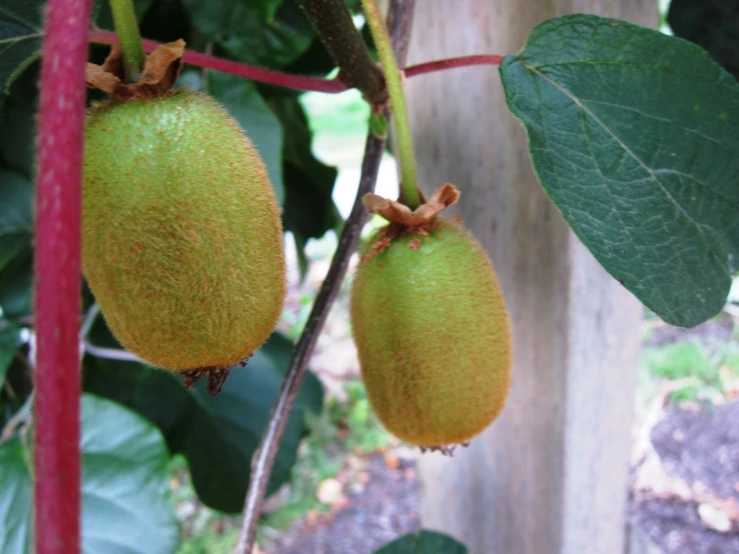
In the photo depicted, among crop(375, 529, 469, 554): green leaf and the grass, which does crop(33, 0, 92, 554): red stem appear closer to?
crop(375, 529, 469, 554): green leaf

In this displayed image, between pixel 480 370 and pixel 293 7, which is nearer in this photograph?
pixel 480 370

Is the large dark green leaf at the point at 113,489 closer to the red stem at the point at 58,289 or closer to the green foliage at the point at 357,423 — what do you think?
the red stem at the point at 58,289

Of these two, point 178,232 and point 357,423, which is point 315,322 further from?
point 357,423

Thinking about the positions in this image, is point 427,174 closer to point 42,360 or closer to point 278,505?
point 42,360

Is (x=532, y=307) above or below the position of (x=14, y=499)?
above

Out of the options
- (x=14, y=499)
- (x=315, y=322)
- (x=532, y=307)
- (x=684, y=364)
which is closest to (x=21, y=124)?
(x=14, y=499)

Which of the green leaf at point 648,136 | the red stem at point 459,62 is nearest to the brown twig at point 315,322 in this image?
the red stem at point 459,62

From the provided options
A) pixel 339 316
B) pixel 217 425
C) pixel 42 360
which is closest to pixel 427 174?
pixel 217 425
